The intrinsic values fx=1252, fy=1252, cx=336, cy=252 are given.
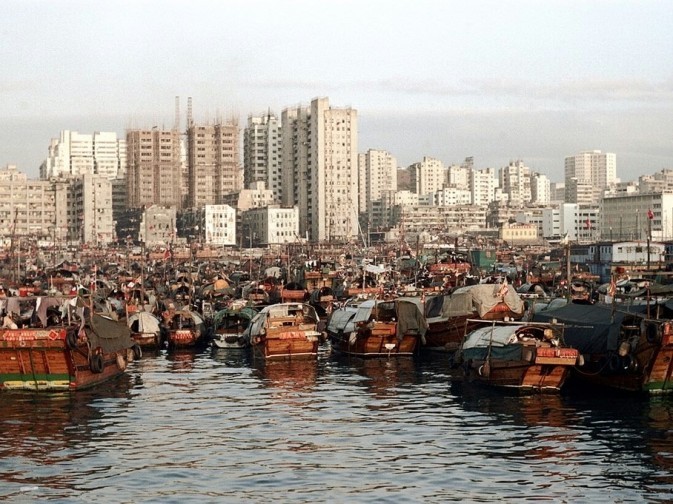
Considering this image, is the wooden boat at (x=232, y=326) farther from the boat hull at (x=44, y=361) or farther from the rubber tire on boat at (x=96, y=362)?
the boat hull at (x=44, y=361)

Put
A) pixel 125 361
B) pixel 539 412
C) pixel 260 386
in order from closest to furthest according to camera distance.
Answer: pixel 539 412
pixel 260 386
pixel 125 361

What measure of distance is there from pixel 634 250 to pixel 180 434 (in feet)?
263

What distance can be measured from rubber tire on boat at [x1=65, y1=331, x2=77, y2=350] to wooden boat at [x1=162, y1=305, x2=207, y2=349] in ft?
62.3

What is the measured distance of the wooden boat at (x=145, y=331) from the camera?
191 feet

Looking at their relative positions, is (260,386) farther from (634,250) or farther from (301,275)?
(634,250)

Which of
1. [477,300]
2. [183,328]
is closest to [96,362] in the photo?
[183,328]

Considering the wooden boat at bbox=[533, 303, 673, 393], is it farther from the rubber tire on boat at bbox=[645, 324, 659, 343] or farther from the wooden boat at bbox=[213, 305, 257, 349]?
the wooden boat at bbox=[213, 305, 257, 349]

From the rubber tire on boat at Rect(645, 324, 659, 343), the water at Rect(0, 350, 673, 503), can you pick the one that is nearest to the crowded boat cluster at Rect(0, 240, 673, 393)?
the rubber tire on boat at Rect(645, 324, 659, 343)

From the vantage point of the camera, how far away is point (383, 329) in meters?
53.1

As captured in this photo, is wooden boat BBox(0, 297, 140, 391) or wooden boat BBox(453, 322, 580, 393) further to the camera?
wooden boat BBox(0, 297, 140, 391)

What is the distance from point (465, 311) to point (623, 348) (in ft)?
51.5

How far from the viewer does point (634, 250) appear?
353ft

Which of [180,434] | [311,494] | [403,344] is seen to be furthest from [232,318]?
[311,494]

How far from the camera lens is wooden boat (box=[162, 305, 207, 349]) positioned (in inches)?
2341
